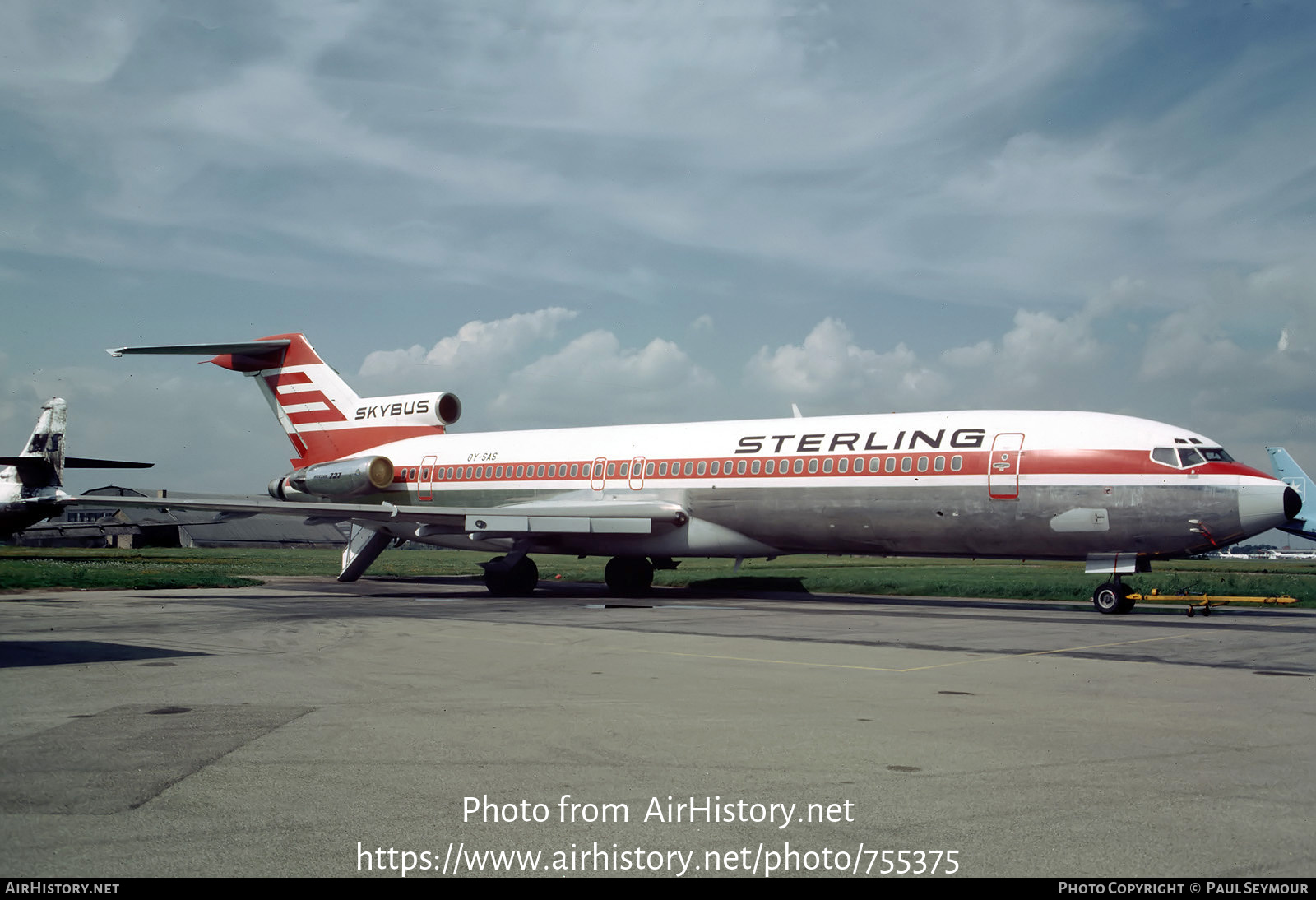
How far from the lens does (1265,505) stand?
19.9 metres

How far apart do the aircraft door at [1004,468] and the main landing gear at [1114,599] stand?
2517mm

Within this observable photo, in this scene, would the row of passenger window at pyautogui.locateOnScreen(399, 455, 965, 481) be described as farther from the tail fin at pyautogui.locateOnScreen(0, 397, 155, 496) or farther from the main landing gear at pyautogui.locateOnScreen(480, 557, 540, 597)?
the tail fin at pyautogui.locateOnScreen(0, 397, 155, 496)

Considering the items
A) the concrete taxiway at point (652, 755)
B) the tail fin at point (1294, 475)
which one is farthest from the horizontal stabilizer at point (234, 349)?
the tail fin at point (1294, 475)

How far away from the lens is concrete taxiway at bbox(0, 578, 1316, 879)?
493cm

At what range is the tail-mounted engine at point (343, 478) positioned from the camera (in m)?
32.6

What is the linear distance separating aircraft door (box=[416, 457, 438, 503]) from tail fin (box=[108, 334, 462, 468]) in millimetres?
1893

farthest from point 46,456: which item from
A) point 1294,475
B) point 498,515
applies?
point 1294,475

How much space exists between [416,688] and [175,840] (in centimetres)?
510

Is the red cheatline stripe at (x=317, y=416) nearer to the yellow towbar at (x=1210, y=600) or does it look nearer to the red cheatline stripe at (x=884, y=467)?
the red cheatline stripe at (x=884, y=467)

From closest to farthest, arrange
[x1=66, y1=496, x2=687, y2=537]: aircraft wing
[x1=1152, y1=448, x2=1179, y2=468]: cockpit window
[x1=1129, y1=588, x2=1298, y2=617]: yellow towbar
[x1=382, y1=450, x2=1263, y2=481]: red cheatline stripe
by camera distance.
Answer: [x1=1152, y1=448, x2=1179, y2=468]: cockpit window
[x1=382, y1=450, x2=1263, y2=481]: red cheatline stripe
[x1=1129, y1=588, x2=1298, y2=617]: yellow towbar
[x1=66, y1=496, x2=687, y2=537]: aircraft wing

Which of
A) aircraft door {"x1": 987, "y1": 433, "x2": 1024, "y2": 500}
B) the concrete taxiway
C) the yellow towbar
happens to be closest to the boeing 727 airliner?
aircraft door {"x1": 987, "y1": 433, "x2": 1024, "y2": 500}

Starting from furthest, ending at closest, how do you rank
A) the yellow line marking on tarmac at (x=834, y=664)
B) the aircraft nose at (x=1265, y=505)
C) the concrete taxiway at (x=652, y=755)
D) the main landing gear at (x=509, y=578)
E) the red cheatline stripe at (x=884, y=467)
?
the main landing gear at (x=509, y=578)
the red cheatline stripe at (x=884, y=467)
the aircraft nose at (x=1265, y=505)
the yellow line marking on tarmac at (x=834, y=664)
the concrete taxiway at (x=652, y=755)

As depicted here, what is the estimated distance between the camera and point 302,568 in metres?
43.0

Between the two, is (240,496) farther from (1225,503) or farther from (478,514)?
(1225,503)
